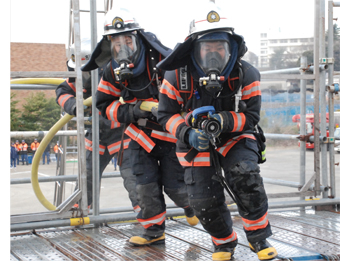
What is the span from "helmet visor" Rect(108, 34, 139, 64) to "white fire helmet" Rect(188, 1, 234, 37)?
0.75m

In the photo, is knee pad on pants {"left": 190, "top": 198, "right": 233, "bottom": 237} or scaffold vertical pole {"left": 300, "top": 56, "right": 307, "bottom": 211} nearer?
knee pad on pants {"left": 190, "top": 198, "right": 233, "bottom": 237}

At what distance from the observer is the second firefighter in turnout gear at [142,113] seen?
3.44 metres

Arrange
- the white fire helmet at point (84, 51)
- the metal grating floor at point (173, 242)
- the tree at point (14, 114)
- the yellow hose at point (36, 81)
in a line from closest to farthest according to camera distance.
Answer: the metal grating floor at point (173, 242)
the tree at point (14, 114)
the yellow hose at point (36, 81)
the white fire helmet at point (84, 51)

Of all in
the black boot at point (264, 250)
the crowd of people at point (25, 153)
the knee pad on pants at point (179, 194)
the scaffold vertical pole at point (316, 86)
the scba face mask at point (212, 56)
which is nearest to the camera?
the scba face mask at point (212, 56)

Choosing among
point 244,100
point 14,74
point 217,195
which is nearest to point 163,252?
point 217,195

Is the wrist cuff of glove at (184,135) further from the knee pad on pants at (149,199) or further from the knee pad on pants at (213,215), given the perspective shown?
the knee pad on pants at (149,199)

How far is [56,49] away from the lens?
13.8 ft

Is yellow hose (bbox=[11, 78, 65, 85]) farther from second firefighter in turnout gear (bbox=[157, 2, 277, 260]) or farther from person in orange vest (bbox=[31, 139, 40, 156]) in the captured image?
second firefighter in turnout gear (bbox=[157, 2, 277, 260])

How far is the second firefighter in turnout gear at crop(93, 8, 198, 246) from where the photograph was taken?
3438mm

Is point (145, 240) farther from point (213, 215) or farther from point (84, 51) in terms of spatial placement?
point (84, 51)

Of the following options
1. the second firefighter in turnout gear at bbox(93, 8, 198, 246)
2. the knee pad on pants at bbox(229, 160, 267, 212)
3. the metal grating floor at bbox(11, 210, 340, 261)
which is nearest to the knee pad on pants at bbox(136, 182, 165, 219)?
the second firefighter in turnout gear at bbox(93, 8, 198, 246)

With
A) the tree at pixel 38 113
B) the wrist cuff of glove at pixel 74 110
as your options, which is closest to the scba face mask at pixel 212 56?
the wrist cuff of glove at pixel 74 110

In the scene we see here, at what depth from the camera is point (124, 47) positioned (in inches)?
137

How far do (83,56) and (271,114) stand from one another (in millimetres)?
2103
